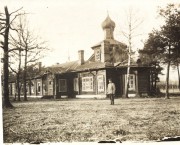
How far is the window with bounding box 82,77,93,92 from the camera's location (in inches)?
510

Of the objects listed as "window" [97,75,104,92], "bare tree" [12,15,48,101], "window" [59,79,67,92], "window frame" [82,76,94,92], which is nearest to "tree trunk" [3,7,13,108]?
"bare tree" [12,15,48,101]

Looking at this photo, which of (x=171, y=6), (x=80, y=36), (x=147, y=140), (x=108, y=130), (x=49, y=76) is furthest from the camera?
(x=49, y=76)

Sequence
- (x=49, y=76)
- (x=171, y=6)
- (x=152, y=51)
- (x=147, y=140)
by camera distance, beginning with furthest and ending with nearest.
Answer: (x=49, y=76)
(x=152, y=51)
(x=171, y=6)
(x=147, y=140)

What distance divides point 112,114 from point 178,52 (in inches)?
72.9

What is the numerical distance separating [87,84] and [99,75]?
3.62 ft

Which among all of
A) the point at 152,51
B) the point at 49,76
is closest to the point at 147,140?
the point at 152,51

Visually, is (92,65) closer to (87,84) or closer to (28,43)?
(87,84)

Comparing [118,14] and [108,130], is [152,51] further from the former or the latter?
[108,130]

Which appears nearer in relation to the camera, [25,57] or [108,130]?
[108,130]

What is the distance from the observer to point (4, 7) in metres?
5.92

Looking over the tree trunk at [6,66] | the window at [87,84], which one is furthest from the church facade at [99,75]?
the tree trunk at [6,66]

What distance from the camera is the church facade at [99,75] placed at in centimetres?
1027

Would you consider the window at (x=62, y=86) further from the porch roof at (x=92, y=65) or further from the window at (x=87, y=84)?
the porch roof at (x=92, y=65)

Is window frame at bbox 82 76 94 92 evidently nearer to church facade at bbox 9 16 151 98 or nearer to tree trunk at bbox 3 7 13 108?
church facade at bbox 9 16 151 98
